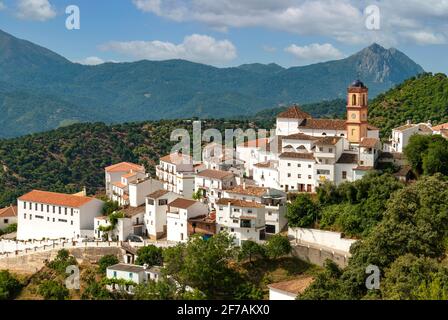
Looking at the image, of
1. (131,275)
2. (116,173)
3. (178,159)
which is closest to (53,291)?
(131,275)

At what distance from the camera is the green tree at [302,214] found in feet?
138

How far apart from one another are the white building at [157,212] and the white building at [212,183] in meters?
2.90

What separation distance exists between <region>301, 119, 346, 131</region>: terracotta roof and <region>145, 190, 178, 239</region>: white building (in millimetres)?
13130

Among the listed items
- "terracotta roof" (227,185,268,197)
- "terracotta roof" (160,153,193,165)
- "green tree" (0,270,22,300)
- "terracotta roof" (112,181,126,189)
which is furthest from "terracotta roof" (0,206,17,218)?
"terracotta roof" (227,185,268,197)

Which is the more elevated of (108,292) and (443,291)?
(443,291)

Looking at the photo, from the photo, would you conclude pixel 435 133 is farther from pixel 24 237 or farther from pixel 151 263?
pixel 24 237

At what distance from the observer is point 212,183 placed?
4809 centimetres

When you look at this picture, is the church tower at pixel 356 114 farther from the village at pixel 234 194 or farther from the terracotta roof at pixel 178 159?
the terracotta roof at pixel 178 159

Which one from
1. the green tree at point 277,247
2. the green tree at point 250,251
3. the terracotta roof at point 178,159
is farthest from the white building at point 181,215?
the terracotta roof at point 178,159

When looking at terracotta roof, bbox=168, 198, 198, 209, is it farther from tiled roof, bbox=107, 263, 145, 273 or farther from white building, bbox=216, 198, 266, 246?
tiled roof, bbox=107, 263, 145, 273

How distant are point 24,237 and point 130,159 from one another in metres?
46.6
